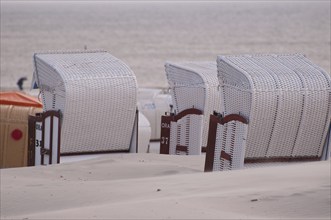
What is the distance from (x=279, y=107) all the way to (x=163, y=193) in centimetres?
256

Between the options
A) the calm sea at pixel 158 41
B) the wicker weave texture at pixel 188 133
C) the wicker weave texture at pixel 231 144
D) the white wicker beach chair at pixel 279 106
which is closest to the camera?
the white wicker beach chair at pixel 279 106

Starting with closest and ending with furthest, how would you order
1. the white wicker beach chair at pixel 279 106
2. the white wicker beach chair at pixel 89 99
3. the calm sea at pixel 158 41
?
the white wicker beach chair at pixel 279 106 < the white wicker beach chair at pixel 89 99 < the calm sea at pixel 158 41

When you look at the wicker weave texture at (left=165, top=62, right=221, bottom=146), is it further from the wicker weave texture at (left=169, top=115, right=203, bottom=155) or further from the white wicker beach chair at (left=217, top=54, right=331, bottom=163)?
the white wicker beach chair at (left=217, top=54, right=331, bottom=163)

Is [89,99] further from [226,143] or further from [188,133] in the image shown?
[226,143]

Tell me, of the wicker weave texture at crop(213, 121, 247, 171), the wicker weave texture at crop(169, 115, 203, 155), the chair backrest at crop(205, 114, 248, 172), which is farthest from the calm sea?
the wicker weave texture at crop(213, 121, 247, 171)

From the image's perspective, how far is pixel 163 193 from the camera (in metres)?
11.6

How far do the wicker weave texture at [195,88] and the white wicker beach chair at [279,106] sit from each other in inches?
78.8

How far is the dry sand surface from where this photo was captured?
10.2 metres

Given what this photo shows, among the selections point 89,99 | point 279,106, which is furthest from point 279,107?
point 89,99

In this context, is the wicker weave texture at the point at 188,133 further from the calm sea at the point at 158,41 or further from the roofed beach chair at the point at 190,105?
the calm sea at the point at 158,41

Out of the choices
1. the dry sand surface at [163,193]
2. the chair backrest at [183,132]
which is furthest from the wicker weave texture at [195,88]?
the dry sand surface at [163,193]

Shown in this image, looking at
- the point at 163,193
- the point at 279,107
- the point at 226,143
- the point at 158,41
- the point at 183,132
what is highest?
the point at 279,107

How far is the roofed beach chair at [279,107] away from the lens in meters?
13.5

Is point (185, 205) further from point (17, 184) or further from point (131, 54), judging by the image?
point (131, 54)
